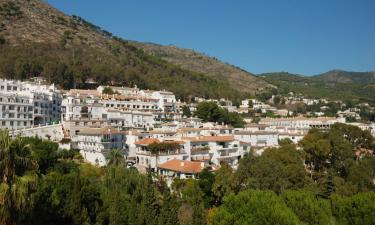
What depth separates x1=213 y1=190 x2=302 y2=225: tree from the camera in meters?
26.2

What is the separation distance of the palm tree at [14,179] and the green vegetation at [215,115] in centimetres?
6513

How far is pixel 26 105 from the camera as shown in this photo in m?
63.1

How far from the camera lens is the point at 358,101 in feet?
566

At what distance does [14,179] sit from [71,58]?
100299 mm

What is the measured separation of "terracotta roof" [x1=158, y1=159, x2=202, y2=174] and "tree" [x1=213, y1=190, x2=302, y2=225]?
17747 mm

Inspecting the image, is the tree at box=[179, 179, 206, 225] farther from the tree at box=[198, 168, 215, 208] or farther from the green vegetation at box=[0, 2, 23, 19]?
the green vegetation at box=[0, 2, 23, 19]

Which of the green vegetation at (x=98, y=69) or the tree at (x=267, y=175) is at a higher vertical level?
the green vegetation at (x=98, y=69)

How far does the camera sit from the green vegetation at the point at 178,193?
19.0 meters

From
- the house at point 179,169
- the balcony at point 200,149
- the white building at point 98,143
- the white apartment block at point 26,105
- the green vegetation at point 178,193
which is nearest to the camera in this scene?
the green vegetation at point 178,193

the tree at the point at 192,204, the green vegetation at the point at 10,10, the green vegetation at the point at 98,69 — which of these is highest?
the green vegetation at the point at 10,10

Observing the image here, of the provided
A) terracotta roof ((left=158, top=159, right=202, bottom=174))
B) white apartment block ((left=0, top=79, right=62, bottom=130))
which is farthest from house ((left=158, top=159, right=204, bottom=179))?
white apartment block ((left=0, top=79, right=62, bottom=130))

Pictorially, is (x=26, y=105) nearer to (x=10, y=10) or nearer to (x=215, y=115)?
(x=215, y=115)

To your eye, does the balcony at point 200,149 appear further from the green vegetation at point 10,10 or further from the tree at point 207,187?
the green vegetation at point 10,10

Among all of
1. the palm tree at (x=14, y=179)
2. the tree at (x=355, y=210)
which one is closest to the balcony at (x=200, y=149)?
the tree at (x=355, y=210)
